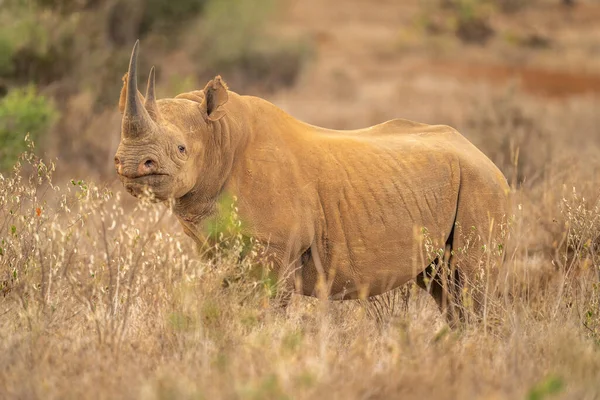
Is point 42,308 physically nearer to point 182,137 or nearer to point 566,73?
point 182,137

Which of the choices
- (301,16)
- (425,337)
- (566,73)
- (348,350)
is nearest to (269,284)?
(348,350)

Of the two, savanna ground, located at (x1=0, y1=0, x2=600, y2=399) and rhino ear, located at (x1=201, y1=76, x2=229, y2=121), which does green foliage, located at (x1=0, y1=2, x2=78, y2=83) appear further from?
rhino ear, located at (x1=201, y1=76, x2=229, y2=121)

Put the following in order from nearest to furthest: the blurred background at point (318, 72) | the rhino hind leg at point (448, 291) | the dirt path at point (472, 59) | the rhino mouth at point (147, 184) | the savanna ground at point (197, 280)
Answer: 1. the savanna ground at point (197, 280)
2. the rhino mouth at point (147, 184)
3. the rhino hind leg at point (448, 291)
4. the blurred background at point (318, 72)
5. the dirt path at point (472, 59)

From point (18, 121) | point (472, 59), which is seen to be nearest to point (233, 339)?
point (18, 121)

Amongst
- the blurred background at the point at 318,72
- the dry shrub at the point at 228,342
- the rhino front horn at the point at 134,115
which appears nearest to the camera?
the dry shrub at the point at 228,342

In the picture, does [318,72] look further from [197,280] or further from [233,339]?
[233,339]

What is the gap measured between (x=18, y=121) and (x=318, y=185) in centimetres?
531

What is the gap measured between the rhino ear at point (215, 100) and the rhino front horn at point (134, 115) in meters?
0.54

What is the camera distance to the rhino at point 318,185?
17.5 ft

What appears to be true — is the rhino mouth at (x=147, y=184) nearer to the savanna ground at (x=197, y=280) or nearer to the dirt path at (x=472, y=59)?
the savanna ground at (x=197, y=280)

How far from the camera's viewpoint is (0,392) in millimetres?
4367

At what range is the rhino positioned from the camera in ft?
17.5

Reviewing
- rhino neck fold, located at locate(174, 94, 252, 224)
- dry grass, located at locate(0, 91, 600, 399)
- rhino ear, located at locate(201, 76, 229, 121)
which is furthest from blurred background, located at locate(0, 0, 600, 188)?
rhino ear, located at locate(201, 76, 229, 121)

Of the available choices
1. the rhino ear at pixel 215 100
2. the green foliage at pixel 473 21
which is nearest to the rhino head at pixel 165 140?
the rhino ear at pixel 215 100
